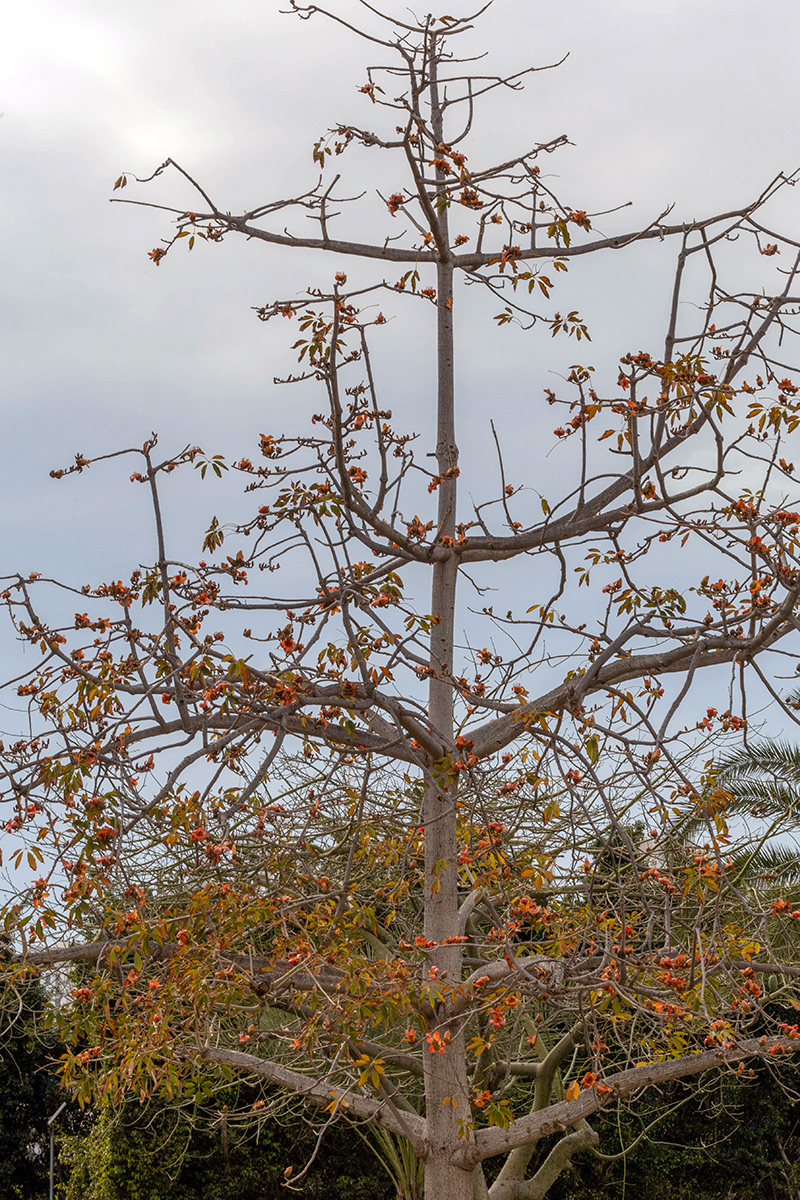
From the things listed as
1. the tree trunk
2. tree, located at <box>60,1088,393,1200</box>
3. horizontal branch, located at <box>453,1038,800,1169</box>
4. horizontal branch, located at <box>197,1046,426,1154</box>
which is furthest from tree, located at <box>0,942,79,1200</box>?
horizontal branch, located at <box>453,1038,800,1169</box>

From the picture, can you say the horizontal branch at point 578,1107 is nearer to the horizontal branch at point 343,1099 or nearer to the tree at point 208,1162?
the horizontal branch at point 343,1099

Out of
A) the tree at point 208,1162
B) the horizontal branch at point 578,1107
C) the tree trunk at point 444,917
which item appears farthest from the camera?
the tree at point 208,1162

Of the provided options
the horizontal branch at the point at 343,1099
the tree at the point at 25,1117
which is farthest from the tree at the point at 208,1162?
the horizontal branch at the point at 343,1099

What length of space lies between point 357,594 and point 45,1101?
10.8 metres

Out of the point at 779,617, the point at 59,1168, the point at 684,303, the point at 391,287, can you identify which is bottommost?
the point at 59,1168

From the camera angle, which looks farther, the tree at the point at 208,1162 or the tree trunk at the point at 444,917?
the tree at the point at 208,1162

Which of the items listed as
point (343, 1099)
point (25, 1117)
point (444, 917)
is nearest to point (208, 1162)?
point (25, 1117)

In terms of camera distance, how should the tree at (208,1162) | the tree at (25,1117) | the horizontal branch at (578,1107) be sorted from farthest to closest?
1. the tree at (25,1117)
2. the tree at (208,1162)
3. the horizontal branch at (578,1107)

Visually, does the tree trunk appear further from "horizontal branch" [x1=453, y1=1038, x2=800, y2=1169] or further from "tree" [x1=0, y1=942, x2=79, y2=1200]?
"tree" [x1=0, y1=942, x2=79, y2=1200]

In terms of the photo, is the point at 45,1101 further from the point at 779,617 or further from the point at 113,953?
the point at 779,617

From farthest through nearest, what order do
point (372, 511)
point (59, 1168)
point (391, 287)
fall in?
point (59, 1168), point (391, 287), point (372, 511)

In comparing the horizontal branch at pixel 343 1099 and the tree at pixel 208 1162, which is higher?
the horizontal branch at pixel 343 1099

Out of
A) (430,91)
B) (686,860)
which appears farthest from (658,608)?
(430,91)

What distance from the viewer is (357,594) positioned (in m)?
5.39
